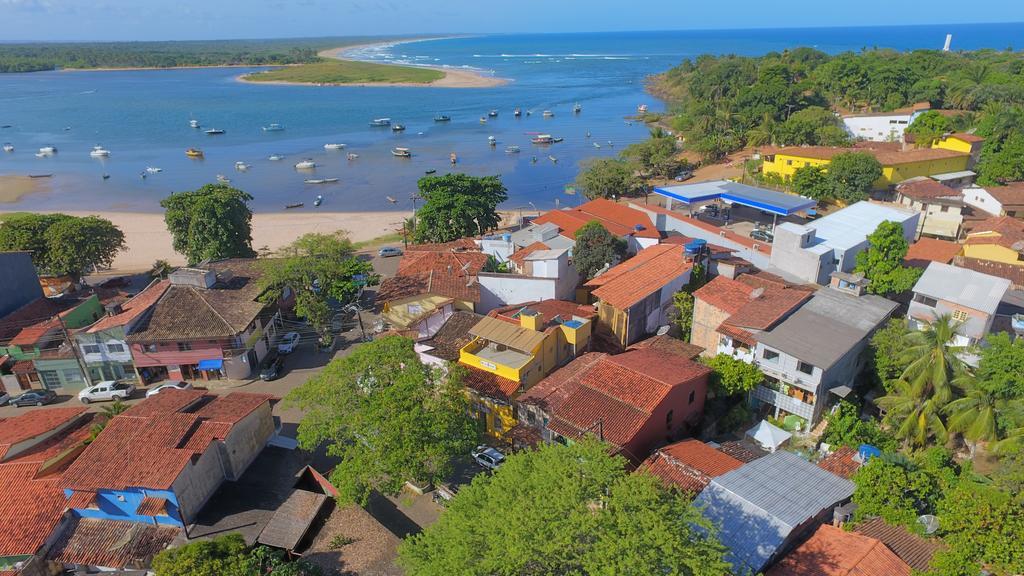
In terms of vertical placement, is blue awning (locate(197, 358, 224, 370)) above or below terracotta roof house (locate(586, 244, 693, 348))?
below

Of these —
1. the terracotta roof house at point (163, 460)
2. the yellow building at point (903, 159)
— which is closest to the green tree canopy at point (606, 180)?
the yellow building at point (903, 159)

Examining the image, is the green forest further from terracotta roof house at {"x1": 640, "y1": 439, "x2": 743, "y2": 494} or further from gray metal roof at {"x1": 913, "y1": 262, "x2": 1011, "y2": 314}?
terracotta roof house at {"x1": 640, "y1": 439, "x2": 743, "y2": 494}

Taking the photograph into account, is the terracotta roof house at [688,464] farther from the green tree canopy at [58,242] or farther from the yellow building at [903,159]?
the yellow building at [903,159]

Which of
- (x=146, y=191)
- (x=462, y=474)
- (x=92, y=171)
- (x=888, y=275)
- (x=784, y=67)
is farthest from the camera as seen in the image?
(x=784, y=67)

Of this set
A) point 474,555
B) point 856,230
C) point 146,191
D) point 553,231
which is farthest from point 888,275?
point 146,191

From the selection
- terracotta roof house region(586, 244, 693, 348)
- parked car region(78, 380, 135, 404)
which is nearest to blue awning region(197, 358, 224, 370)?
parked car region(78, 380, 135, 404)

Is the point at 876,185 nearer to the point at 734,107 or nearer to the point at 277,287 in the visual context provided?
the point at 734,107

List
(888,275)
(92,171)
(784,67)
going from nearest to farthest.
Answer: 1. (888,275)
2. (92,171)
3. (784,67)
